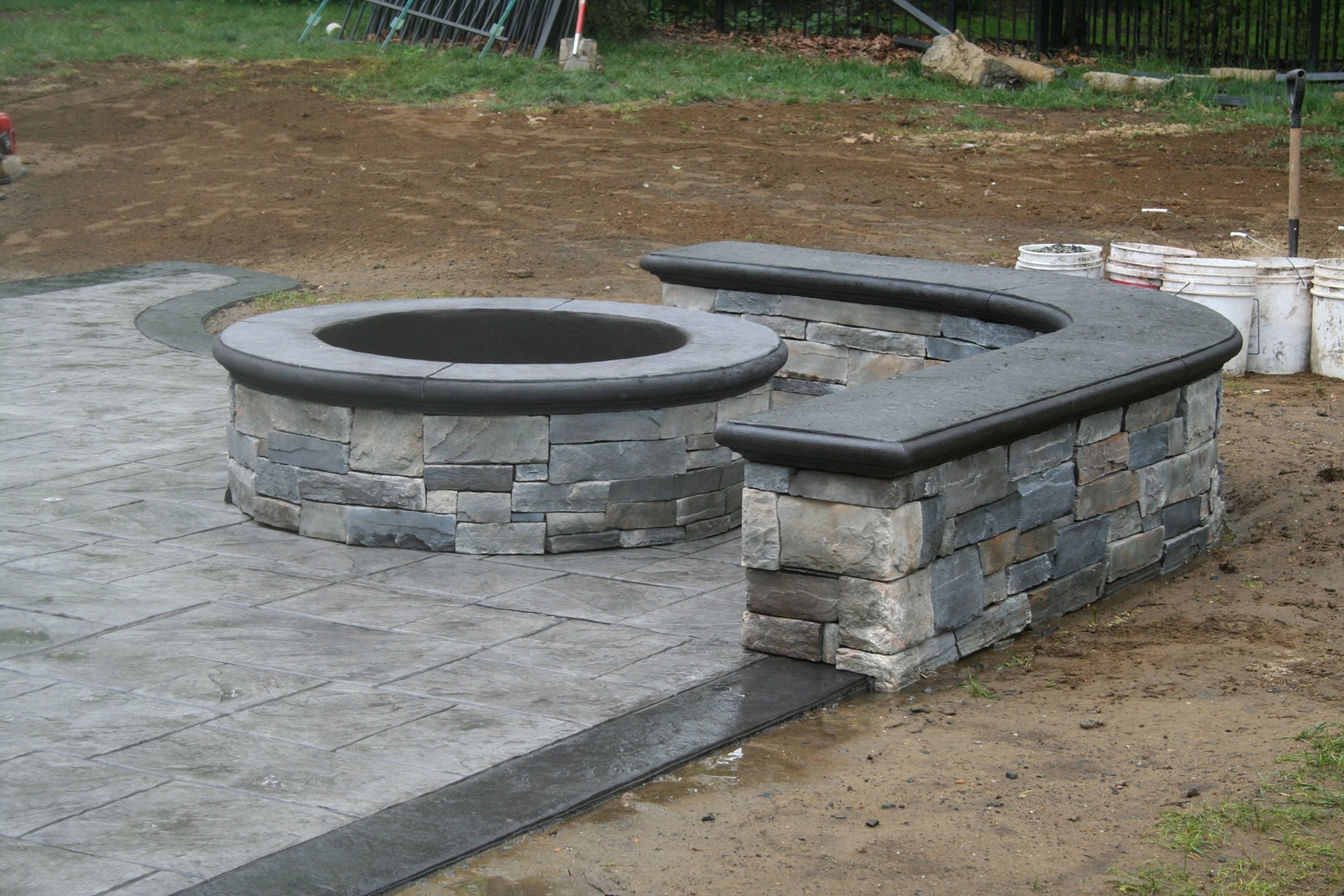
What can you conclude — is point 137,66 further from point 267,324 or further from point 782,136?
point 267,324

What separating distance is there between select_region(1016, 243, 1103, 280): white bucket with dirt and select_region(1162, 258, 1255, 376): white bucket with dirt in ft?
1.34

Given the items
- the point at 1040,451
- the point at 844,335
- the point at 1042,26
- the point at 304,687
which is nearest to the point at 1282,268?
the point at 844,335

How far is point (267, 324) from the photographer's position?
6910 millimetres

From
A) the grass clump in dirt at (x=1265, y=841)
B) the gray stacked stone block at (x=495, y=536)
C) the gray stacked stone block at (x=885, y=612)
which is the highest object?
the gray stacked stone block at (x=885, y=612)

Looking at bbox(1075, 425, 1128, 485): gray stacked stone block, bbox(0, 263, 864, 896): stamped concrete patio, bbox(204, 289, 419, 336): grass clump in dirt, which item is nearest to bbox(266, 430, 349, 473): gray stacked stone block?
bbox(0, 263, 864, 896): stamped concrete patio

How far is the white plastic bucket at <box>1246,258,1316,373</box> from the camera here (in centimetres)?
881

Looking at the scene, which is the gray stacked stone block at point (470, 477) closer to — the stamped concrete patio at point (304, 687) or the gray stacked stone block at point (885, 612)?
the stamped concrete patio at point (304, 687)

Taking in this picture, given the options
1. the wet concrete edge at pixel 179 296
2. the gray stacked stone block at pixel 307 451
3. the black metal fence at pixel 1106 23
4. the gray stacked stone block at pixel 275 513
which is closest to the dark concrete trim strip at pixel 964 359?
the gray stacked stone block at pixel 307 451

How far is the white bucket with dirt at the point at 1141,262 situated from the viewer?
29.1 ft

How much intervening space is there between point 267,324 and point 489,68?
11.9 metres

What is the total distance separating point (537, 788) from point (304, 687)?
3.49 ft

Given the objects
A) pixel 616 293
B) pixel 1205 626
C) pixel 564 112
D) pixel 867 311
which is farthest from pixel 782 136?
pixel 1205 626

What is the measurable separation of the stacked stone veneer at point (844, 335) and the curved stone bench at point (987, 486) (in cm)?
36

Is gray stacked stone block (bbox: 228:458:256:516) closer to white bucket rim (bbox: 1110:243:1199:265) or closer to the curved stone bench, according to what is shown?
the curved stone bench
